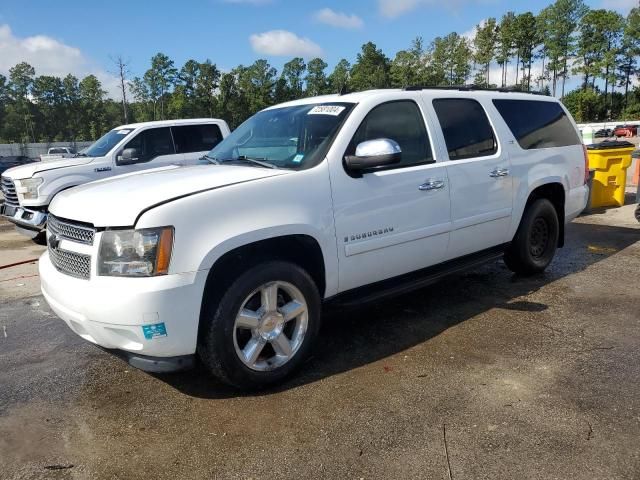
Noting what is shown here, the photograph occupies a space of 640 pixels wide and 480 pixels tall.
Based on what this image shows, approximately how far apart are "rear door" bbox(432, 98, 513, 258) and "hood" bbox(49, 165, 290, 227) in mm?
1644

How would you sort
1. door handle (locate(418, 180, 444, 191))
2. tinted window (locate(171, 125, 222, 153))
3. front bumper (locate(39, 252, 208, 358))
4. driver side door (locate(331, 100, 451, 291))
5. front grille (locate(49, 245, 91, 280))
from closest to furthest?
front bumper (locate(39, 252, 208, 358)) → front grille (locate(49, 245, 91, 280)) → driver side door (locate(331, 100, 451, 291)) → door handle (locate(418, 180, 444, 191)) → tinted window (locate(171, 125, 222, 153))

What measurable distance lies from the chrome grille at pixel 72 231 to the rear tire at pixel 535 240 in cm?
396

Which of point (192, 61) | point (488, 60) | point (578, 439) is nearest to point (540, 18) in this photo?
point (488, 60)

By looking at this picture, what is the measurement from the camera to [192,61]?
3221 inches

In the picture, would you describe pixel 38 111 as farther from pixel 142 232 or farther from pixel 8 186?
pixel 142 232

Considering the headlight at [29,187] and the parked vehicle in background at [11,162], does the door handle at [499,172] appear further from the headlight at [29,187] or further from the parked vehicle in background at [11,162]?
the parked vehicle in background at [11,162]

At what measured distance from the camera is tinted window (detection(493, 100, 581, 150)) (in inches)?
193

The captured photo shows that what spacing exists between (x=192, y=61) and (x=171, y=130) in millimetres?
79446

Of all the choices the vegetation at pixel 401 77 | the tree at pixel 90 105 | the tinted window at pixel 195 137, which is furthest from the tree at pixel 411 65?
the tinted window at pixel 195 137

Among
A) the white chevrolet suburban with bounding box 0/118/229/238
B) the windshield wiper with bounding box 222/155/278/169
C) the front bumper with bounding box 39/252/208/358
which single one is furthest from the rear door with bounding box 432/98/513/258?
the white chevrolet suburban with bounding box 0/118/229/238

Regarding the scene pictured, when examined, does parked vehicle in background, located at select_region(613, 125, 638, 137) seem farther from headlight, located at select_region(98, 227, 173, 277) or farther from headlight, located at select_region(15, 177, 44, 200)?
headlight, located at select_region(98, 227, 173, 277)

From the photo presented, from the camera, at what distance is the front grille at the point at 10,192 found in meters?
8.58

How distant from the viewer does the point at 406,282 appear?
12.9 ft

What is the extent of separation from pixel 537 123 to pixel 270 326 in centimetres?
366
